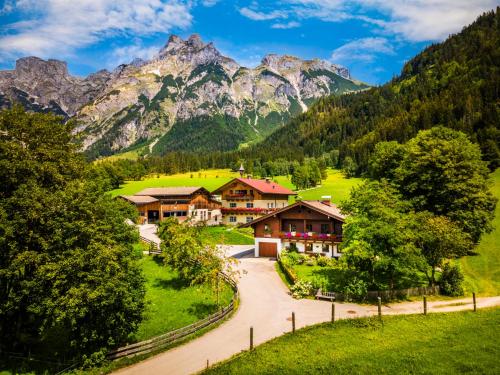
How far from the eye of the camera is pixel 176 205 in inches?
3359

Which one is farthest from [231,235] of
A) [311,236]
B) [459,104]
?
[459,104]

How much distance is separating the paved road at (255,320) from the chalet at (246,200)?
38565mm

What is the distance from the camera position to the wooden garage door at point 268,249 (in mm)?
50875

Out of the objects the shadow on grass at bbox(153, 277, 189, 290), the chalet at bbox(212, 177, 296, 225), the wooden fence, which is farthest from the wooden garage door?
the chalet at bbox(212, 177, 296, 225)

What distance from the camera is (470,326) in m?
22.7

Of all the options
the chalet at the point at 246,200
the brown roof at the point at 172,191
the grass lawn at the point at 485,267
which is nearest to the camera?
the grass lawn at the point at 485,267

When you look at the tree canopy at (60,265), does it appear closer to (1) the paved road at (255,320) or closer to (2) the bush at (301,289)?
(1) the paved road at (255,320)

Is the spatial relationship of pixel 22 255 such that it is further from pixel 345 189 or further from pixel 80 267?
pixel 345 189

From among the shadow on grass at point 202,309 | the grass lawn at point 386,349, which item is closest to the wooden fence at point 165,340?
the shadow on grass at point 202,309

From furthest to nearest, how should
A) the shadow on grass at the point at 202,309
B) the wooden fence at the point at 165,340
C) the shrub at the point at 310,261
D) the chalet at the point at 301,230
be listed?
1. the chalet at the point at 301,230
2. the shrub at the point at 310,261
3. the shadow on grass at the point at 202,309
4. the wooden fence at the point at 165,340

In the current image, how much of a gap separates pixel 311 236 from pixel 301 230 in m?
1.98

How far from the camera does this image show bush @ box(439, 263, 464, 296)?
106ft

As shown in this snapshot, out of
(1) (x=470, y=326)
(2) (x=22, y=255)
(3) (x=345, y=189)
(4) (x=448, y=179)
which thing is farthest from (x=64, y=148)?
(3) (x=345, y=189)

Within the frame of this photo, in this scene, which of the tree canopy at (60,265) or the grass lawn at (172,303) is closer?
the tree canopy at (60,265)
